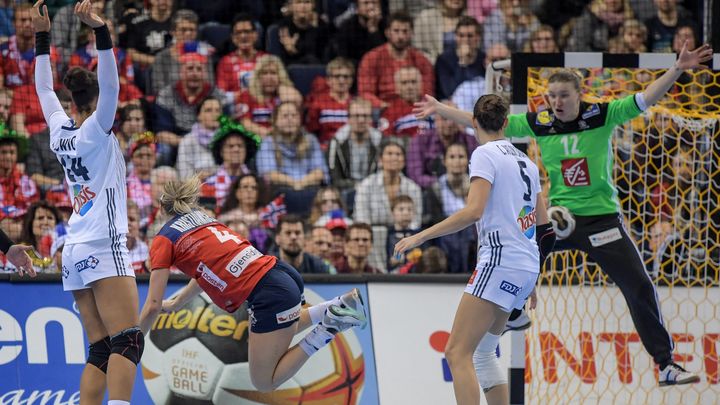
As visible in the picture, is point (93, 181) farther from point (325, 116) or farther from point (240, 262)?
point (325, 116)

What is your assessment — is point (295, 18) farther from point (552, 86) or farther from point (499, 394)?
point (499, 394)

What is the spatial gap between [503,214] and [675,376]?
6.61 feet

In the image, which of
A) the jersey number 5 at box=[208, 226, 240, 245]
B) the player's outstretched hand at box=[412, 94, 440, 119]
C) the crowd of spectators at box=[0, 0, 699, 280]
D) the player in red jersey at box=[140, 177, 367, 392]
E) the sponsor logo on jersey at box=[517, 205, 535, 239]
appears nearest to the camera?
the sponsor logo on jersey at box=[517, 205, 535, 239]

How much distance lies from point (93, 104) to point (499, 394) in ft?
9.75

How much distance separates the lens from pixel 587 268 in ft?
27.2

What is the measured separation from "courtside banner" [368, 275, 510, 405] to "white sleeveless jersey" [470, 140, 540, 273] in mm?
1927

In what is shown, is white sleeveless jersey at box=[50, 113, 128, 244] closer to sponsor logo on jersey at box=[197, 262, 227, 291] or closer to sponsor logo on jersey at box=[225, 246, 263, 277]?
sponsor logo on jersey at box=[197, 262, 227, 291]

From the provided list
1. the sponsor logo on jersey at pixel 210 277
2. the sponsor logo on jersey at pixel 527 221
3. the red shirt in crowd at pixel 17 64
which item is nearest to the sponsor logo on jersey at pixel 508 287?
the sponsor logo on jersey at pixel 527 221

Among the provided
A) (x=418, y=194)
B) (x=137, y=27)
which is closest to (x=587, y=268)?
(x=418, y=194)

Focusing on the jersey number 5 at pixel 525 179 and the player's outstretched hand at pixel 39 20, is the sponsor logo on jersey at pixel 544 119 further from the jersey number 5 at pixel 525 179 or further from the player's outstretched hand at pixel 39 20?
the player's outstretched hand at pixel 39 20

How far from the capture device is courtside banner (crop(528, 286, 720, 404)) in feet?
25.4

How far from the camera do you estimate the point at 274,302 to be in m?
6.35

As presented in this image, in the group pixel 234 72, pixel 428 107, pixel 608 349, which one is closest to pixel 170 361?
pixel 428 107

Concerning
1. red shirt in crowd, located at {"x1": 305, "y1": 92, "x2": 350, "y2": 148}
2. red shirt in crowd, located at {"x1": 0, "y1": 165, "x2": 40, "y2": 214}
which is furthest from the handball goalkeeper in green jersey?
red shirt in crowd, located at {"x1": 0, "y1": 165, "x2": 40, "y2": 214}
